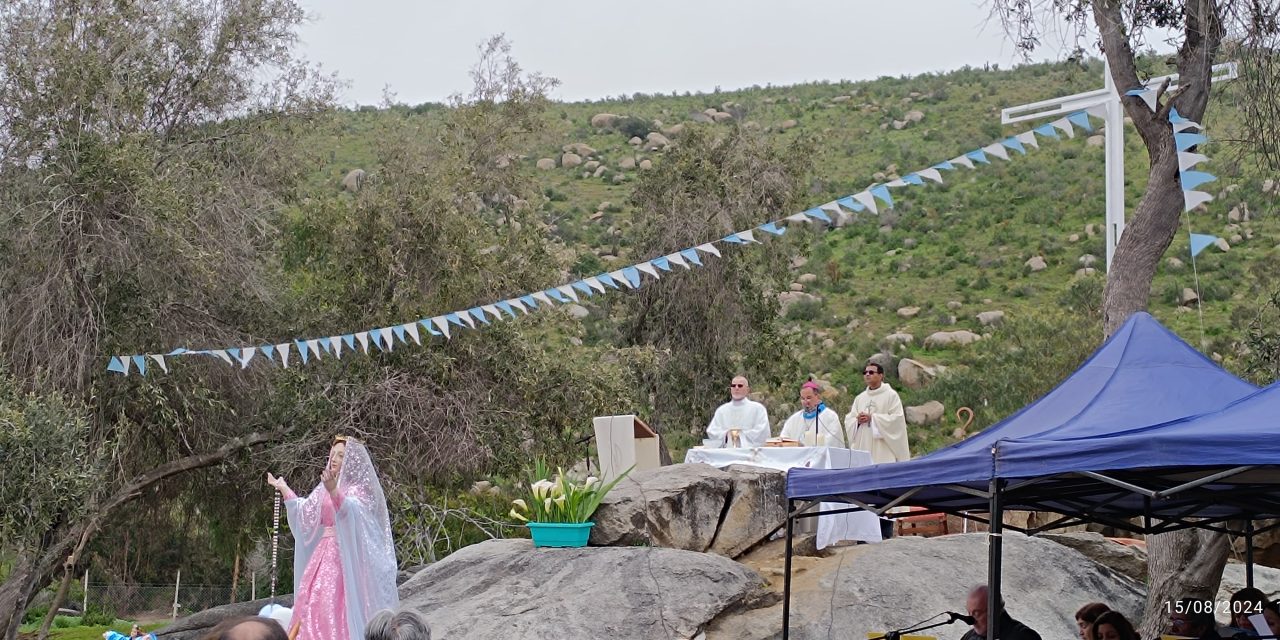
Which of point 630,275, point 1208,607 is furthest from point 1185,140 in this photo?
point 630,275

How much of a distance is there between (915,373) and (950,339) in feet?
6.70

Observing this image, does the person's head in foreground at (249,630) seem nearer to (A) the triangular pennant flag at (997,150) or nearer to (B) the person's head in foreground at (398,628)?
(B) the person's head in foreground at (398,628)

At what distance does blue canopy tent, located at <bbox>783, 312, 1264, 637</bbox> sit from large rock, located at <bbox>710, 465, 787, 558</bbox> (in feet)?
10.6

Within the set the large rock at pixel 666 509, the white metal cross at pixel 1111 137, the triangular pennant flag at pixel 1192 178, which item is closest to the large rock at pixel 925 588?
the large rock at pixel 666 509

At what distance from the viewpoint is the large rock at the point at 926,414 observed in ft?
103

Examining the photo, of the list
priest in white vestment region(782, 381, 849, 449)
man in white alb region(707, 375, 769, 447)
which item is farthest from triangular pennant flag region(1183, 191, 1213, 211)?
man in white alb region(707, 375, 769, 447)

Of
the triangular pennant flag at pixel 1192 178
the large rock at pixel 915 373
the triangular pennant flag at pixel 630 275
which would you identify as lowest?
the large rock at pixel 915 373

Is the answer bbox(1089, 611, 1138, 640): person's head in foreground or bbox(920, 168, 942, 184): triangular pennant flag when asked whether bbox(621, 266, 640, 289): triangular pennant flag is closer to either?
bbox(920, 168, 942, 184): triangular pennant flag

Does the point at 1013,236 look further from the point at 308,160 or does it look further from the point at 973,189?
the point at 308,160

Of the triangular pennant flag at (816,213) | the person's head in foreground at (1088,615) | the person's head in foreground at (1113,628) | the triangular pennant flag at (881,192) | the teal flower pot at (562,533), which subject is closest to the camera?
the person's head in foreground at (1113,628)

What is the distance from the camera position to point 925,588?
463 inches

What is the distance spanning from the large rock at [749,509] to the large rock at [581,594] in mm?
975

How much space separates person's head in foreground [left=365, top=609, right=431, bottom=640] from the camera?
4.48 metres

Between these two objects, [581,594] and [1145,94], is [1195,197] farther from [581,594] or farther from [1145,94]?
[581,594]
